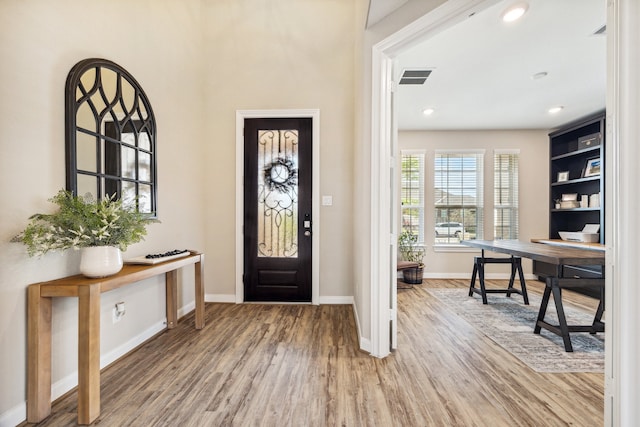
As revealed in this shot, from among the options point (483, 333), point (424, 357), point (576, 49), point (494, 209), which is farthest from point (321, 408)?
point (494, 209)

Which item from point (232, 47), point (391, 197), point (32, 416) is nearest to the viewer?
point (32, 416)

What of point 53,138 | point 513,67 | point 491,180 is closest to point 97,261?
point 53,138

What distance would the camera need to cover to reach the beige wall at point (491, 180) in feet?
16.8

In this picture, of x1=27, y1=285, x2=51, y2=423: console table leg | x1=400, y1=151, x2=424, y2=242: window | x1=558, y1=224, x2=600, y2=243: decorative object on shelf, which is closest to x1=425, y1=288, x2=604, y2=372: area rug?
x1=558, y1=224, x2=600, y2=243: decorative object on shelf

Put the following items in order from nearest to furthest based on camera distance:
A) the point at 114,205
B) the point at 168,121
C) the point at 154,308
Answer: the point at 114,205, the point at 154,308, the point at 168,121

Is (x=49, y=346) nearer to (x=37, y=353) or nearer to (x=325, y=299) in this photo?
(x=37, y=353)

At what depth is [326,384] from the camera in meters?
1.89

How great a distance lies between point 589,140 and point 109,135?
6.00 meters

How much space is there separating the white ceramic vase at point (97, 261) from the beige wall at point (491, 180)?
4.62 meters

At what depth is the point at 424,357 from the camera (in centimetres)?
229

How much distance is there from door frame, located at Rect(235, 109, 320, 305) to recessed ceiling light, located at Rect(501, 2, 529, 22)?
6.45 feet

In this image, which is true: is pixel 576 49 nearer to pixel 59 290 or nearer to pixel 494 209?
pixel 494 209

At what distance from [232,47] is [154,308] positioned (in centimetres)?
307

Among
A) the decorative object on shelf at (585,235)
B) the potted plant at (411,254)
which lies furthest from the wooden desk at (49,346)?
the decorative object on shelf at (585,235)
